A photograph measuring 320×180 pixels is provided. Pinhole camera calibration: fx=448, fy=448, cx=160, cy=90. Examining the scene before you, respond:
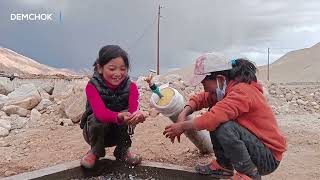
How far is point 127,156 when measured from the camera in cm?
323

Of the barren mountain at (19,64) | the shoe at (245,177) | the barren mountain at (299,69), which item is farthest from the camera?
the barren mountain at (299,69)

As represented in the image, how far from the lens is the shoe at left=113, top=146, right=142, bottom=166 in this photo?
3.19 meters

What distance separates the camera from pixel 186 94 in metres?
7.79

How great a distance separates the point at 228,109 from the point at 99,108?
2.93 feet

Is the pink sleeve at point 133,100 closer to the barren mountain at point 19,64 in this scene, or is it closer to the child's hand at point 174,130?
the child's hand at point 174,130

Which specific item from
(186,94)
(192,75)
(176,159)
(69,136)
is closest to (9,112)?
(69,136)

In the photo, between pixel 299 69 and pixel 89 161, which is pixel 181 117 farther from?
pixel 299 69

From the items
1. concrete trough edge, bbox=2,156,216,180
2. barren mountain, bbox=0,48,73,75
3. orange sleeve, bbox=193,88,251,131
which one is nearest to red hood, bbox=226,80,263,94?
orange sleeve, bbox=193,88,251,131

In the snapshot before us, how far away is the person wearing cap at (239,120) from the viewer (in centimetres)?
254

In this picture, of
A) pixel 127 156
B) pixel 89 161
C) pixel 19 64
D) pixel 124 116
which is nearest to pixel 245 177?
pixel 124 116

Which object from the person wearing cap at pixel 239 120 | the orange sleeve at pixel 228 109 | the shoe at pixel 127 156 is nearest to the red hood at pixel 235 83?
the person wearing cap at pixel 239 120

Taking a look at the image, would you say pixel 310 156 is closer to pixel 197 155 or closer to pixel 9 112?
pixel 197 155

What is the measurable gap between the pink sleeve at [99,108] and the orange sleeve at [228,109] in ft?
2.20

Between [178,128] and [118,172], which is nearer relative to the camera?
[178,128]
